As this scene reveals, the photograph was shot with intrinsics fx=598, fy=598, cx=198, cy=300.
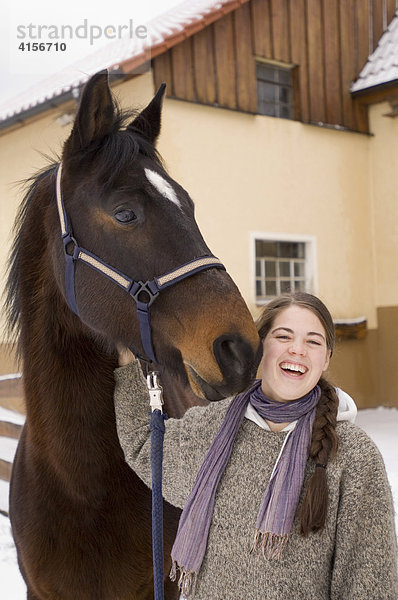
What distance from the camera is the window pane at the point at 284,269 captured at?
8.43m

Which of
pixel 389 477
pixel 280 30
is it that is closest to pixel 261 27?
pixel 280 30

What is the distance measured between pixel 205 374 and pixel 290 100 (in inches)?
312

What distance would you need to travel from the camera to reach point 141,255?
162 cm

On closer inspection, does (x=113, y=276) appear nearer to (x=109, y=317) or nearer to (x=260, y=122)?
(x=109, y=317)

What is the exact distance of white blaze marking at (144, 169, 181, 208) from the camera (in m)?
1.66

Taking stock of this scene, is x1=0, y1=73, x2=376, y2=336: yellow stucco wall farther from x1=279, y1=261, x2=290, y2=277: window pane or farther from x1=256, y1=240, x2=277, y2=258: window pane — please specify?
x1=279, y1=261, x2=290, y2=277: window pane

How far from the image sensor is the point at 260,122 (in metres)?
8.01

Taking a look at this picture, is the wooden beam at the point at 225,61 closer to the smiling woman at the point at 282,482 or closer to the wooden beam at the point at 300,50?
the wooden beam at the point at 300,50

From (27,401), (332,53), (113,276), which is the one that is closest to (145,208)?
(113,276)

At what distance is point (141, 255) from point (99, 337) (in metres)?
0.34

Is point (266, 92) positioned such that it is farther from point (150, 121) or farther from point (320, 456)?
point (320, 456)

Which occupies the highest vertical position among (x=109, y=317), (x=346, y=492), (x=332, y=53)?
(x=332, y=53)

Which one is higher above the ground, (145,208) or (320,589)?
Answer: (145,208)

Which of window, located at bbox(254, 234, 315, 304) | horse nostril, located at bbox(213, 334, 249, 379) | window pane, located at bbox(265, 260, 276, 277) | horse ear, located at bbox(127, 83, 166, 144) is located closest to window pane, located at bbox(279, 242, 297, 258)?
window, located at bbox(254, 234, 315, 304)
